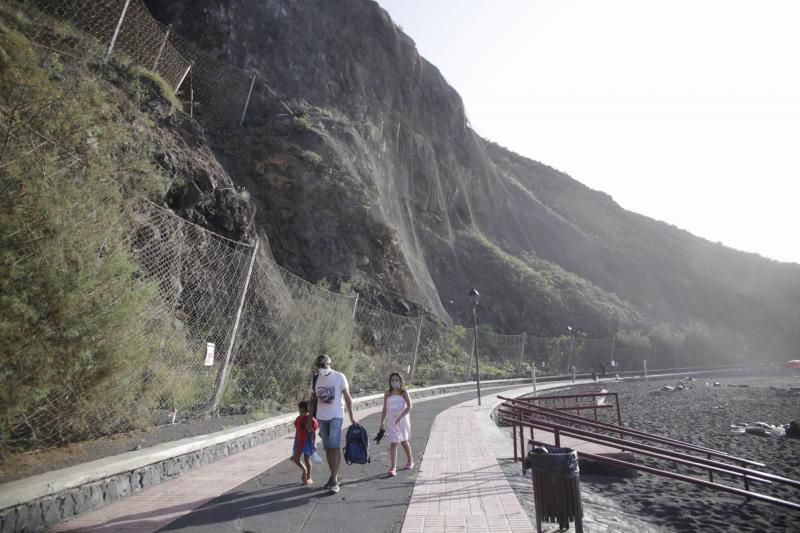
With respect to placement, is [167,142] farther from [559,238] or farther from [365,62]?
[559,238]

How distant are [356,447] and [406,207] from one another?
110 feet

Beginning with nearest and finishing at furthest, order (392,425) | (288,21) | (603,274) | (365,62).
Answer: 1. (392,425)
2. (288,21)
3. (365,62)
4. (603,274)

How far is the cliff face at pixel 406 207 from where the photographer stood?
23.5 m

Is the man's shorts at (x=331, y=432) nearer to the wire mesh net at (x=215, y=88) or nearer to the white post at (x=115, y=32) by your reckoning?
the white post at (x=115, y=32)

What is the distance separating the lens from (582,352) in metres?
35.0

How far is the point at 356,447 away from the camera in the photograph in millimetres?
4848

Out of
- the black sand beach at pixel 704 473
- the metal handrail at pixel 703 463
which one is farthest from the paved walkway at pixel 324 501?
the black sand beach at pixel 704 473

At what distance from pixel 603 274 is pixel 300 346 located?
2092 inches

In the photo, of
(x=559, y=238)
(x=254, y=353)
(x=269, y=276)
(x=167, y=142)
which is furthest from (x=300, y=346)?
(x=559, y=238)

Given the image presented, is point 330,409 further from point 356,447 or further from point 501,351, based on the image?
point 501,351

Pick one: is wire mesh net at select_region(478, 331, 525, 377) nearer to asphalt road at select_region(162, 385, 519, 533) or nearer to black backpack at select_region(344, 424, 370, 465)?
asphalt road at select_region(162, 385, 519, 533)

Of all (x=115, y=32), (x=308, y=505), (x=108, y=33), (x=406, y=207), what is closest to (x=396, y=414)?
(x=308, y=505)

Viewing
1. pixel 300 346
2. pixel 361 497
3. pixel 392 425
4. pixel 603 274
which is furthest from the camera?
pixel 603 274

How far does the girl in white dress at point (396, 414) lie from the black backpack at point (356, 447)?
2.56 ft
